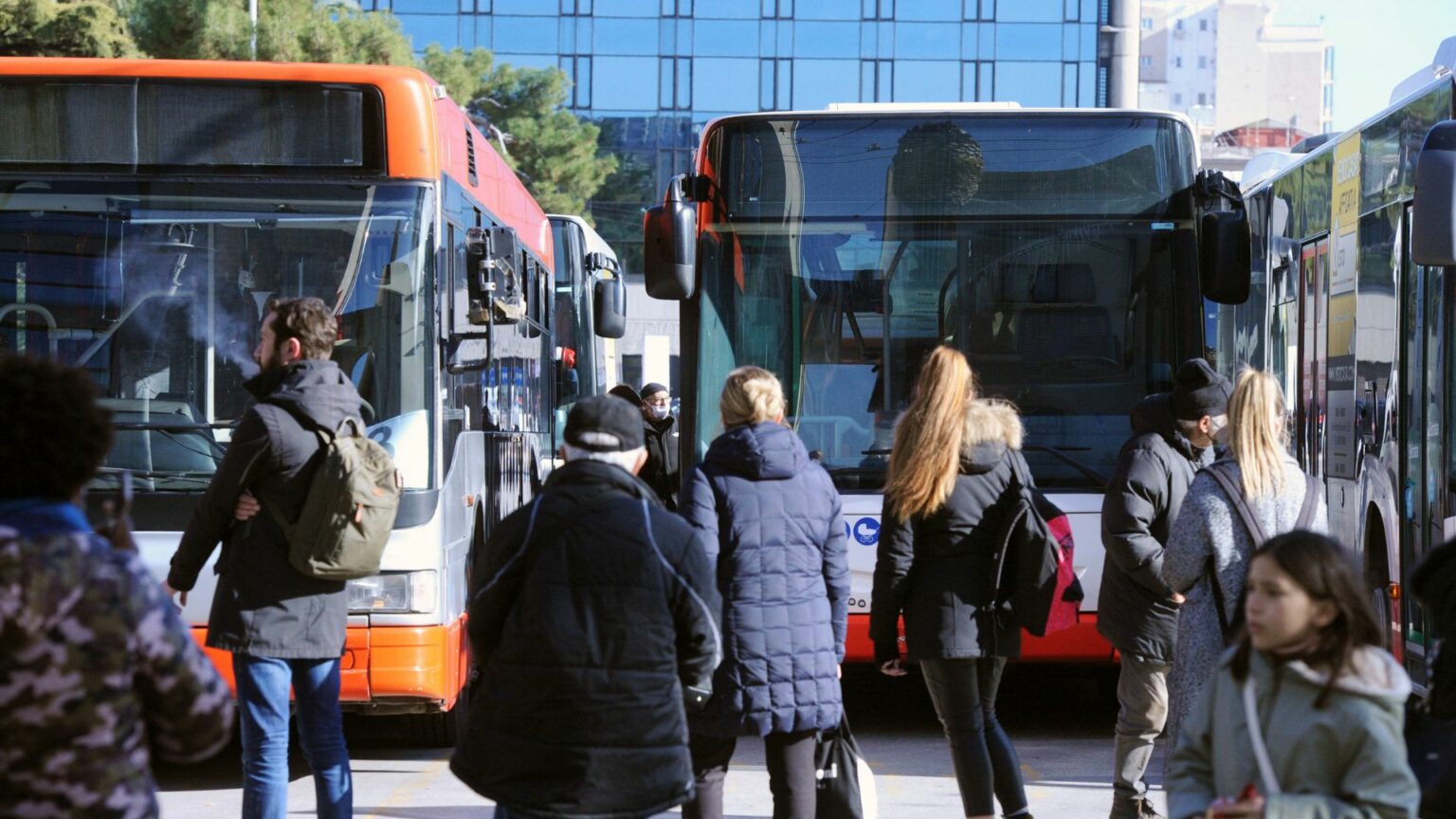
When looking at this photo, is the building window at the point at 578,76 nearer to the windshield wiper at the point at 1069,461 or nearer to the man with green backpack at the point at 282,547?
the windshield wiper at the point at 1069,461

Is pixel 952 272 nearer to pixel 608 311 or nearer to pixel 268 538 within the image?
pixel 268 538

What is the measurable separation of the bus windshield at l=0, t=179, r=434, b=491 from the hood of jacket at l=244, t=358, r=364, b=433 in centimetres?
168

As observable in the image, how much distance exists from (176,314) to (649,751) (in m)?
3.98

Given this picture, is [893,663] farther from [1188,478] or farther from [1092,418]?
[1092,418]

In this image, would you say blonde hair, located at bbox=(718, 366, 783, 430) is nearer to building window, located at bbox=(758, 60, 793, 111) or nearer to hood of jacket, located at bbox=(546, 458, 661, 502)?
hood of jacket, located at bbox=(546, 458, 661, 502)

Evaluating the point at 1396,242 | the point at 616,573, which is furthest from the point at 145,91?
the point at 1396,242

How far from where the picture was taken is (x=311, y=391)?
5570 millimetres

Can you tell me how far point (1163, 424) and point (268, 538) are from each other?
3.00 m

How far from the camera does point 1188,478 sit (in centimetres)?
641

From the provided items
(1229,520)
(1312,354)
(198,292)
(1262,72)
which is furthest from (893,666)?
(1262,72)

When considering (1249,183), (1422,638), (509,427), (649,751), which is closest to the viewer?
(649,751)

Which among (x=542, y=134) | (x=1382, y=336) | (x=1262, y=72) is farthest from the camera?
(x=1262, y=72)

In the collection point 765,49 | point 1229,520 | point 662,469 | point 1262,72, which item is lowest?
point 662,469

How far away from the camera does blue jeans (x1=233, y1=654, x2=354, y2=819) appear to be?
5.54 m
